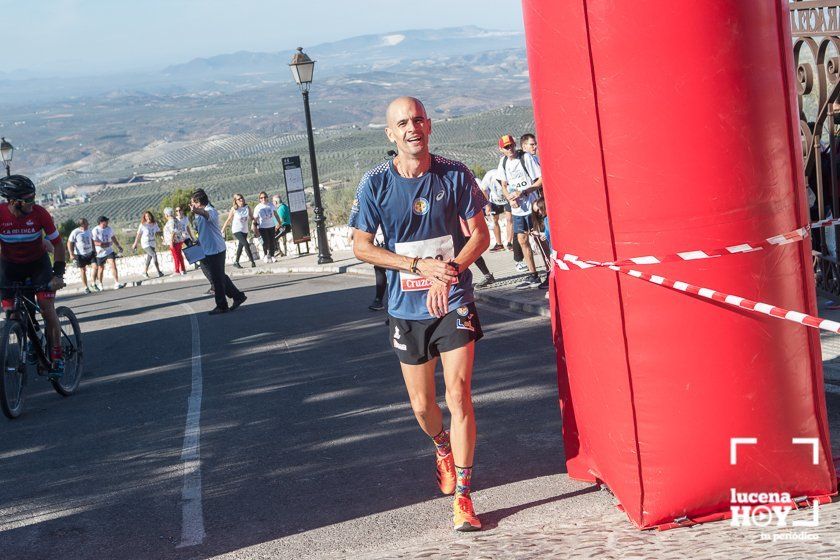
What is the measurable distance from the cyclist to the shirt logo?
5383 millimetres

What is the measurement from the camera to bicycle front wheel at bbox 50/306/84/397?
10.4 meters

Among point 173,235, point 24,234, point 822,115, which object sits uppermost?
point 822,115

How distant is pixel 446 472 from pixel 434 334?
815mm

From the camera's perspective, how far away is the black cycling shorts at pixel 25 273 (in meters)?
9.80

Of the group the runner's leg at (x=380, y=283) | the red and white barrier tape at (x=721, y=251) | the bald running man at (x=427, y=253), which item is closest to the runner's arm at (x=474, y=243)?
the bald running man at (x=427, y=253)

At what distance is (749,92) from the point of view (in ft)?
14.5

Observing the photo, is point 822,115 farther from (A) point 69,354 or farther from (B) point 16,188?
(A) point 69,354

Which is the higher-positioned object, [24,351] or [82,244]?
[82,244]

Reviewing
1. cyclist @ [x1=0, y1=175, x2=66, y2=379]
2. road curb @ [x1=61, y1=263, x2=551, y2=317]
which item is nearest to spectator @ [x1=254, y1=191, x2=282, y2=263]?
road curb @ [x1=61, y1=263, x2=551, y2=317]

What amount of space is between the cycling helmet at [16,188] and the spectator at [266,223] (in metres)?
17.4

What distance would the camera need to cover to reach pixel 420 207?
5195mm

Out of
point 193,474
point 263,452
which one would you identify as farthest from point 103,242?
point 193,474

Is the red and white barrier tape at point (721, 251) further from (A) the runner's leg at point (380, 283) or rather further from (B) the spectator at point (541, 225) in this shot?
(A) the runner's leg at point (380, 283)

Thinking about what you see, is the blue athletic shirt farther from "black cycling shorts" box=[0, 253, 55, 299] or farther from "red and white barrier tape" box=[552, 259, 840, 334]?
"black cycling shorts" box=[0, 253, 55, 299]
